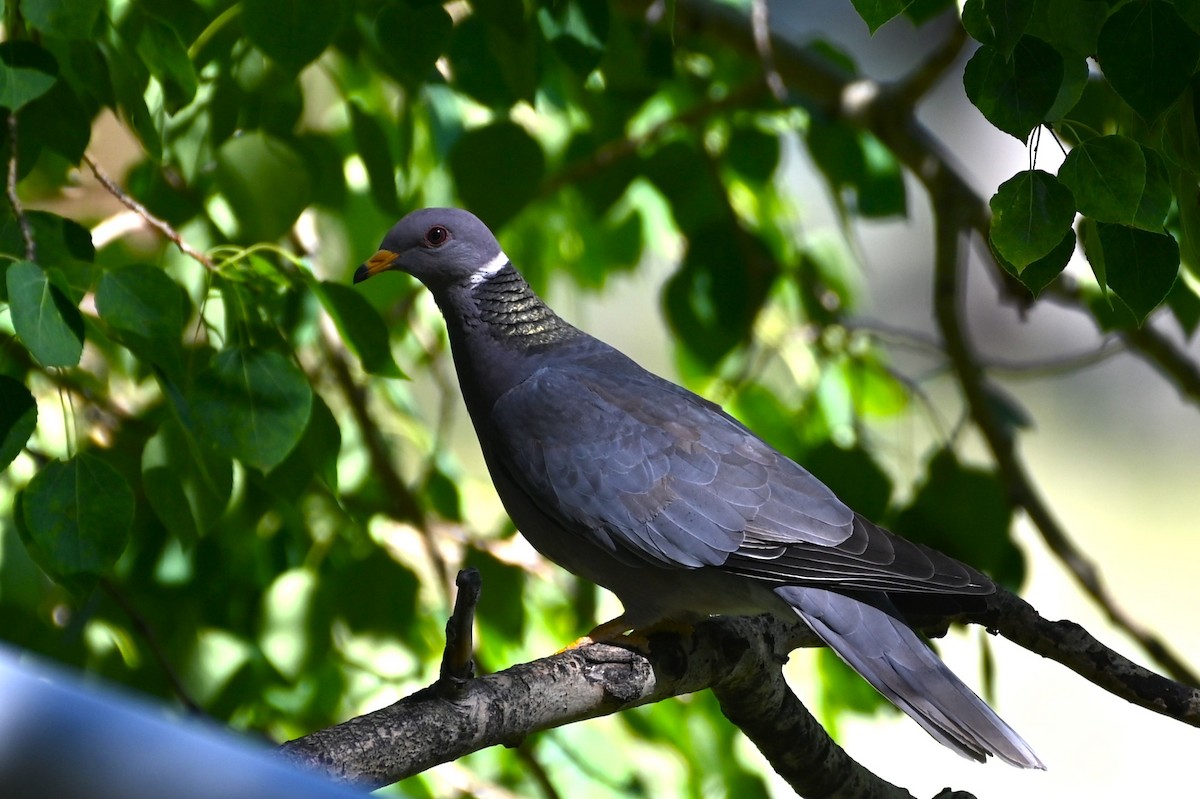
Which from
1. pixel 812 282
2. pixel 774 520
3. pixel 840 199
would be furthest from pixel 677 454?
pixel 812 282

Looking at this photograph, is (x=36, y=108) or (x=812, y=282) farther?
(x=812, y=282)

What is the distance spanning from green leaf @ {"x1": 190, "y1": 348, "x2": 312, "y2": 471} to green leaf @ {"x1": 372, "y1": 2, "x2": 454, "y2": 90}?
0.38m

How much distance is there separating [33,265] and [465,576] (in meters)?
0.47

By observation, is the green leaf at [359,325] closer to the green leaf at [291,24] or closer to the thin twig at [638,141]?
the green leaf at [291,24]

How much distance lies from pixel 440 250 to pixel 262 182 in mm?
320

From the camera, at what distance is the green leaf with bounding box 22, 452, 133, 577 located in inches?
47.0

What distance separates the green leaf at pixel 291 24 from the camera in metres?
1.33

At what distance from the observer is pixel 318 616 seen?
2141mm

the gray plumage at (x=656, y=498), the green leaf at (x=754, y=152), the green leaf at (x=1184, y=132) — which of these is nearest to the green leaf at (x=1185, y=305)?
the gray plumage at (x=656, y=498)

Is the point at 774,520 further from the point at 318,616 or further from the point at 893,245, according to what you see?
the point at 893,245

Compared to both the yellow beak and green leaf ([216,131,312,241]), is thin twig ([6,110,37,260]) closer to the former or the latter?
green leaf ([216,131,312,241])

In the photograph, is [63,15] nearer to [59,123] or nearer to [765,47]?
[59,123]

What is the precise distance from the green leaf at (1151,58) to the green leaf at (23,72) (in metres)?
0.91

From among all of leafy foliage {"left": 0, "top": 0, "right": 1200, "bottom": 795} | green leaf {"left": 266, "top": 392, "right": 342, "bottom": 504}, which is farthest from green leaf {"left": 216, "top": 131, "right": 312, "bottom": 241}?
green leaf {"left": 266, "top": 392, "right": 342, "bottom": 504}
